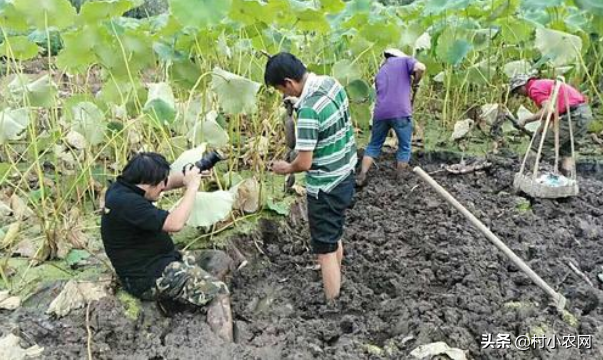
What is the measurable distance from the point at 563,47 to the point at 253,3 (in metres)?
2.33

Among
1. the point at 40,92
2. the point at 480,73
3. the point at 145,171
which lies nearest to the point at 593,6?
the point at 480,73

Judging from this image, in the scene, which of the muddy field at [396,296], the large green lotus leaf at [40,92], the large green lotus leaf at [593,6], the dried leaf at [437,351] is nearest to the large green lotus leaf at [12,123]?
the large green lotus leaf at [40,92]

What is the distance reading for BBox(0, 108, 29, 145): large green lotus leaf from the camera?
3.28 metres

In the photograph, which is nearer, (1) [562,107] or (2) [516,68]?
(1) [562,107]

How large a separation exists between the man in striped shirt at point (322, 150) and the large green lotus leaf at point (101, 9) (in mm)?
1177

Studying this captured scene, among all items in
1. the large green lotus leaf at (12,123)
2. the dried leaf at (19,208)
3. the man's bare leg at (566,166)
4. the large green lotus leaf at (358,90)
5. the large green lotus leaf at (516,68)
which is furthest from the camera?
the large green lotus leaf at (516,68)

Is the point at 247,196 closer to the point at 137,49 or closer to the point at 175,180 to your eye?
the point at 175,180

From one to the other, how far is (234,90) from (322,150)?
2.29ft

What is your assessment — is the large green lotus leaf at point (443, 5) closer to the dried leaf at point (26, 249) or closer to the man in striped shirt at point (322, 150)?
the man in striped shirt at point (322, 150)

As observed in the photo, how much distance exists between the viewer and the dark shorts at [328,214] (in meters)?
3.11

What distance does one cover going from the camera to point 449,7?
5082 mm

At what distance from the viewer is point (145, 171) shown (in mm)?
2736

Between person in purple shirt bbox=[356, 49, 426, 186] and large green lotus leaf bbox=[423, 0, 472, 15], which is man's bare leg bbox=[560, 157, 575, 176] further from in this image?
large green lotus leaf bbox=[423, 0, 472, 15]

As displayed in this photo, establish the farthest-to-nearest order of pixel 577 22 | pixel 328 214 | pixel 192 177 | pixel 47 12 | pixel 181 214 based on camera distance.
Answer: pixel 577 22, pixel 47 12, pixel 328 214, pixel 192 177, pixel 181 214
